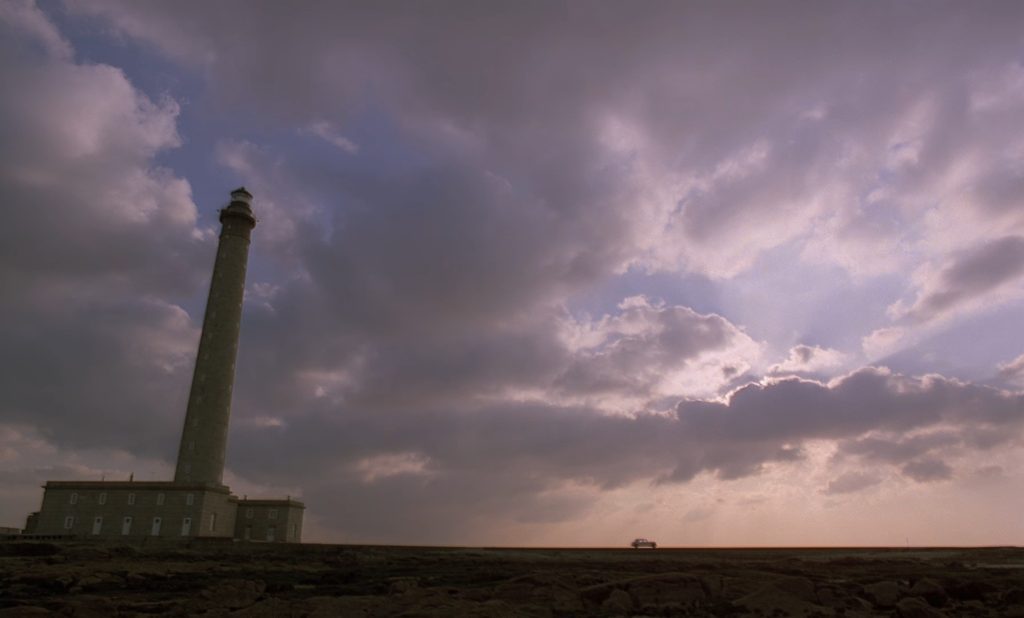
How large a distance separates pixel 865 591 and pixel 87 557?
139ft

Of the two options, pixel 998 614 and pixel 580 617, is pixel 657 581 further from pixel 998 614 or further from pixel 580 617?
pixel 998 614

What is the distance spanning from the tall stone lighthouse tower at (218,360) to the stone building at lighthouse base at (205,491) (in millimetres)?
94

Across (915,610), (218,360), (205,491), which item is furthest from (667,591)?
(218,360)

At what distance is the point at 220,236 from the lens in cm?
7744

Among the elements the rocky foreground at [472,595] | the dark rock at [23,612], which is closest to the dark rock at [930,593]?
the rocky foreground at [472,595]

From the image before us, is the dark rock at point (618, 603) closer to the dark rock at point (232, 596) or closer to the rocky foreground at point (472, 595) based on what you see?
the rocky foreground at point (472, 595)

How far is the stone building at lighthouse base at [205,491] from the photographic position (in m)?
63.1

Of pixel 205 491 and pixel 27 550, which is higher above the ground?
pixel 205 491

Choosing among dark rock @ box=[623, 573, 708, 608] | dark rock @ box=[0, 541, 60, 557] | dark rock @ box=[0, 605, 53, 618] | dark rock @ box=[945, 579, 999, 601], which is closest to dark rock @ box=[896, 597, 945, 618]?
dark rock @ box=[623, 573, 708, 608]

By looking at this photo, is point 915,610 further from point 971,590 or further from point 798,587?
point 971,590

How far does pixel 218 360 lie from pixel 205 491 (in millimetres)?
13721

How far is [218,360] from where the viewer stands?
234 feet

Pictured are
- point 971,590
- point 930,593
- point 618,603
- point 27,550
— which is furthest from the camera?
point 27,550

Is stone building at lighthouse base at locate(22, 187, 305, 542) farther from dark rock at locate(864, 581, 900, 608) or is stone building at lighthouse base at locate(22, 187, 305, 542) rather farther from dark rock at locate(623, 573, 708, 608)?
dark rock at locate(864, 581, 900, 608)
